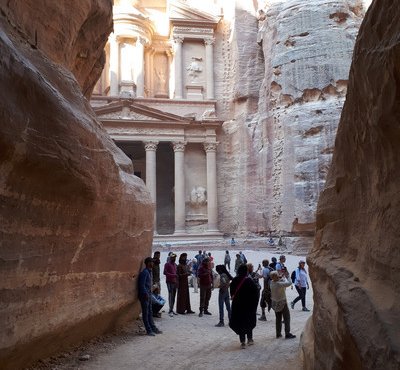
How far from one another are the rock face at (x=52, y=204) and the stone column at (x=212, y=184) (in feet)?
68.7

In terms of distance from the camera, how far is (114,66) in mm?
31891

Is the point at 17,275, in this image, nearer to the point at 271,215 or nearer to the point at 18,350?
the point at 18,350

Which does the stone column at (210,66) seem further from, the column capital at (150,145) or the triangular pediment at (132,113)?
the column capital at (150,145)

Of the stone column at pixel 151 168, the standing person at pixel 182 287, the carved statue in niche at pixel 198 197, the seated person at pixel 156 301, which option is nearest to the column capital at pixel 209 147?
the carved statue in niche at pixel 198 197

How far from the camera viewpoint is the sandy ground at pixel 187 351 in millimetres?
5680

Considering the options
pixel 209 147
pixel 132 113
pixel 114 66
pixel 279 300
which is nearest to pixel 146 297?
pixel 279 300

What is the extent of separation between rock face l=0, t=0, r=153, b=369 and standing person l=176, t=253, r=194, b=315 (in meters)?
2.80

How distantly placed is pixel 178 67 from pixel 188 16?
391cm

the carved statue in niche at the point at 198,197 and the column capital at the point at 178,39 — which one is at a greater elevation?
the column capital at the point at 178,39

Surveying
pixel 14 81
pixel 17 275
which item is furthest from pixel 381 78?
pixel 17 275

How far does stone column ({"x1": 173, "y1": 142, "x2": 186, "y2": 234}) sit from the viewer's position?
27406 mm

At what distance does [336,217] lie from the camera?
4527mm

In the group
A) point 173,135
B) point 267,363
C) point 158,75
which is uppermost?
point 158,75

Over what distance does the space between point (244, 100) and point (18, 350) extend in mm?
26504
